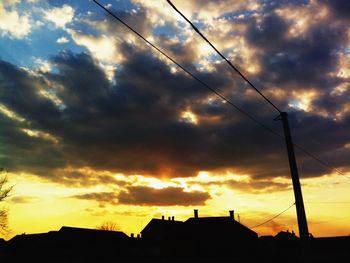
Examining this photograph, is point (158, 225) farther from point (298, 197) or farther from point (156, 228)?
point (298, 197)

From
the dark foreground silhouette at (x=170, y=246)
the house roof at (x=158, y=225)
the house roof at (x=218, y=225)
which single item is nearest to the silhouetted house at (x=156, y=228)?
the house roof at (x=158, y=225)

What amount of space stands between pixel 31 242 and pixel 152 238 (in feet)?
71.7

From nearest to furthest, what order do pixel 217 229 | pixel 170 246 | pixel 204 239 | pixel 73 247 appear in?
pixel 73 247 < pixel 204 239 < pixel 170 246 < pixel 217 229

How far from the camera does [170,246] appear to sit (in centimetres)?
5597

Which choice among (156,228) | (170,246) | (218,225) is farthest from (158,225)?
(218,225)

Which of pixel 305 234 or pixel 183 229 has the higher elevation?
pixel 183 229

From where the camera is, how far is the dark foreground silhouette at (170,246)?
49594mm

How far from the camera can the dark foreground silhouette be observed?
49.6 m

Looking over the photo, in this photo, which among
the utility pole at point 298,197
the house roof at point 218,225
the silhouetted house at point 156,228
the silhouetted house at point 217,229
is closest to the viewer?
the utility pole at point 298,197

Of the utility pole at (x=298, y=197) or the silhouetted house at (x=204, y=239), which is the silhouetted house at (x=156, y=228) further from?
the utility pole at (x=298, y=197)

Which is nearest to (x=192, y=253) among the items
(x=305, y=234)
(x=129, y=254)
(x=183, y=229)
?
(x=183, y=229)

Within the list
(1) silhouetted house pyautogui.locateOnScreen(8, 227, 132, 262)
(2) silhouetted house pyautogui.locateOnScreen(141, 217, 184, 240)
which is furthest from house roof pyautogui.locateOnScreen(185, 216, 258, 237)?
(1) silhouetted house pyautogui.locateOnScreen(8, 227, 132, 262)

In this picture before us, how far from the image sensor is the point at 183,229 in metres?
57.0

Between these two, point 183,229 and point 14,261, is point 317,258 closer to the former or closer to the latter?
point 183,229
